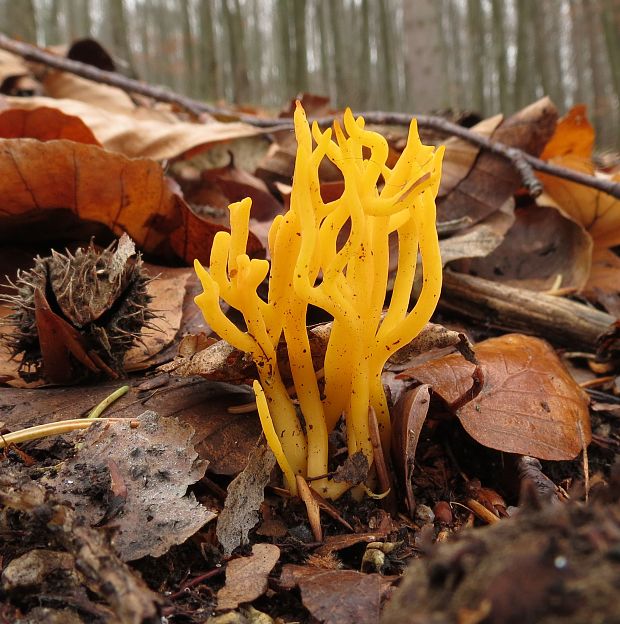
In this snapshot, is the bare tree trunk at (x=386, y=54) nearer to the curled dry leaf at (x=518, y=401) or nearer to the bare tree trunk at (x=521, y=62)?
the bare tree trunk at (x=521, y=62)

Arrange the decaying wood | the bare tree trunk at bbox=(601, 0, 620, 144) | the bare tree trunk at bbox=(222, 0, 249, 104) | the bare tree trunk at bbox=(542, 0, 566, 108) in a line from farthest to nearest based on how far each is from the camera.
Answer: the bare tree trunk at bbox=(542, 0, 566, 108) → the bare tree trunk at bbox=(601, 0, 620, 144) → the bare tree trunk at bbox=(222, 0, 249, 104) → the decaying wood

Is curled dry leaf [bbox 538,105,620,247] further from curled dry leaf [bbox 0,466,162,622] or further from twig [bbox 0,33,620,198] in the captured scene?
curled dry leaf [bbox 0,466,162,622]

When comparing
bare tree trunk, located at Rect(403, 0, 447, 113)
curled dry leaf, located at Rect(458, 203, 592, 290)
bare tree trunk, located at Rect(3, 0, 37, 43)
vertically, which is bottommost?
curled dry leaf, located at Rect(458, 203, 592, 290)

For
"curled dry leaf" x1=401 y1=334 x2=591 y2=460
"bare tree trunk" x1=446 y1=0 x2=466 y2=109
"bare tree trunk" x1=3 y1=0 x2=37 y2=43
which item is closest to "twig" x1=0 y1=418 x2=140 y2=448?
"curled dry leaf" x1=401 y1=334 x2=591 y2=460

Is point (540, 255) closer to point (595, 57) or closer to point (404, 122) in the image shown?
point (404, 122)

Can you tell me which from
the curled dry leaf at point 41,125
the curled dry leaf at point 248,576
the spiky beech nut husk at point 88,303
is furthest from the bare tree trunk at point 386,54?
the curled dry leaf at point 248,576

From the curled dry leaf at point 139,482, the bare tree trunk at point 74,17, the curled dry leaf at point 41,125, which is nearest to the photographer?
the curled dry leaf at point 139,482
